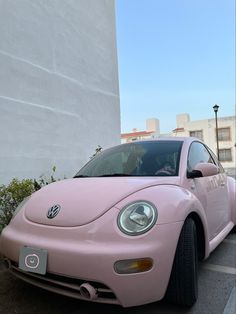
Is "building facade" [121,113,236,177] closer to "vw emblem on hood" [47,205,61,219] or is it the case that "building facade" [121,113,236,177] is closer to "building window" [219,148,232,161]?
"building window" [219,148,232,161]

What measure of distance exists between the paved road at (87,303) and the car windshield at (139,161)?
1.09 metres

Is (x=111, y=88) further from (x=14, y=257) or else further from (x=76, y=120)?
(x=14, y=257)

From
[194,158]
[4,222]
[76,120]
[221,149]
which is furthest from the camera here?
[221,149]

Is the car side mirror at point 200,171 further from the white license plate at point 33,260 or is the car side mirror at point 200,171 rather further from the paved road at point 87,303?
the white license plate at point 33,260

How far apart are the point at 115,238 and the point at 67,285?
459 millimetres

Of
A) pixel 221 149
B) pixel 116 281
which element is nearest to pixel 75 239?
pixel 116 281

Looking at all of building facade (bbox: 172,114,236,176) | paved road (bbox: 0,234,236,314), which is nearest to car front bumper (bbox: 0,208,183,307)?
paved road (bbox: 0,234,236,314)

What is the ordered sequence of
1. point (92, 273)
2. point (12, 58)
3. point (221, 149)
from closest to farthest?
point (92, 273), point (12, 58), point (221, 149)

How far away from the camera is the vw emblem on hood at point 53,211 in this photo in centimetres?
247

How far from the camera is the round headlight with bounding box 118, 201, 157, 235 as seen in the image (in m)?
2.26

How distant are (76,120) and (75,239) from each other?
16.2 feet

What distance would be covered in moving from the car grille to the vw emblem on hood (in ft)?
1.36

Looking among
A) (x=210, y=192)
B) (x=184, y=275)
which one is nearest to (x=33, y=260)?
(x=184, y=275)

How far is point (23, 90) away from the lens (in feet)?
18.4
